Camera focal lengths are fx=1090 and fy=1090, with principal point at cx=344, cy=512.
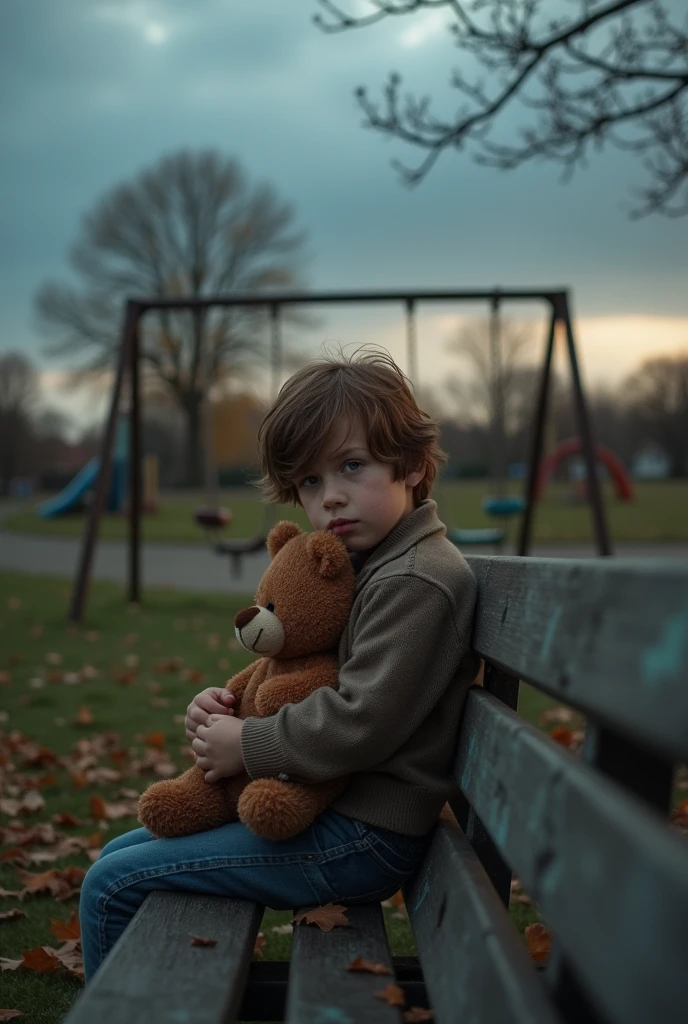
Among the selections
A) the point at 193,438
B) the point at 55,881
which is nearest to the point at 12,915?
the point at 55,881

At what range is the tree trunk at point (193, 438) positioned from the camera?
1478 inches

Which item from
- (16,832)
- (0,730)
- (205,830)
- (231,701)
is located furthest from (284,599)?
(0,730)

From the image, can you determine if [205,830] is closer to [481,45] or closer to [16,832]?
[16,832]

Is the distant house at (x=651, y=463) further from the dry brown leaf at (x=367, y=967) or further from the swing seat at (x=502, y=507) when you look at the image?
the dry brown leaf at (x=367, y=967)

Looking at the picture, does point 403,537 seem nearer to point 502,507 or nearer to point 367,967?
point 367,967

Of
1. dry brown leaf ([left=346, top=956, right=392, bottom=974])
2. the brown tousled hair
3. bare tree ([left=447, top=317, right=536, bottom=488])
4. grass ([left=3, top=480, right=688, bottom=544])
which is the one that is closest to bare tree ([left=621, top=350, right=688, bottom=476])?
grass ([left=3, top=480, right=688, bottom=544])

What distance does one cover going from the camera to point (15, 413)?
200 ft

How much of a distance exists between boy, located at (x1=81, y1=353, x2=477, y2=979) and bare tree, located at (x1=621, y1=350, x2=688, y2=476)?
197ft

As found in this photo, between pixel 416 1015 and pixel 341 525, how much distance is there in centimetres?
92

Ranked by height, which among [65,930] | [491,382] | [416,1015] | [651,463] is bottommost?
[651,463]

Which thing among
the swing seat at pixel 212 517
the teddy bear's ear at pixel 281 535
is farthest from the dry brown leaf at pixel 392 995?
the swing seat at pixel 212 517

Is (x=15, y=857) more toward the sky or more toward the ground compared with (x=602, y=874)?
more toward the ground

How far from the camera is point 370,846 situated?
2000 millimetres

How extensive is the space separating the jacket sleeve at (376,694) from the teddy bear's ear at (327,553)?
0.42 ft
